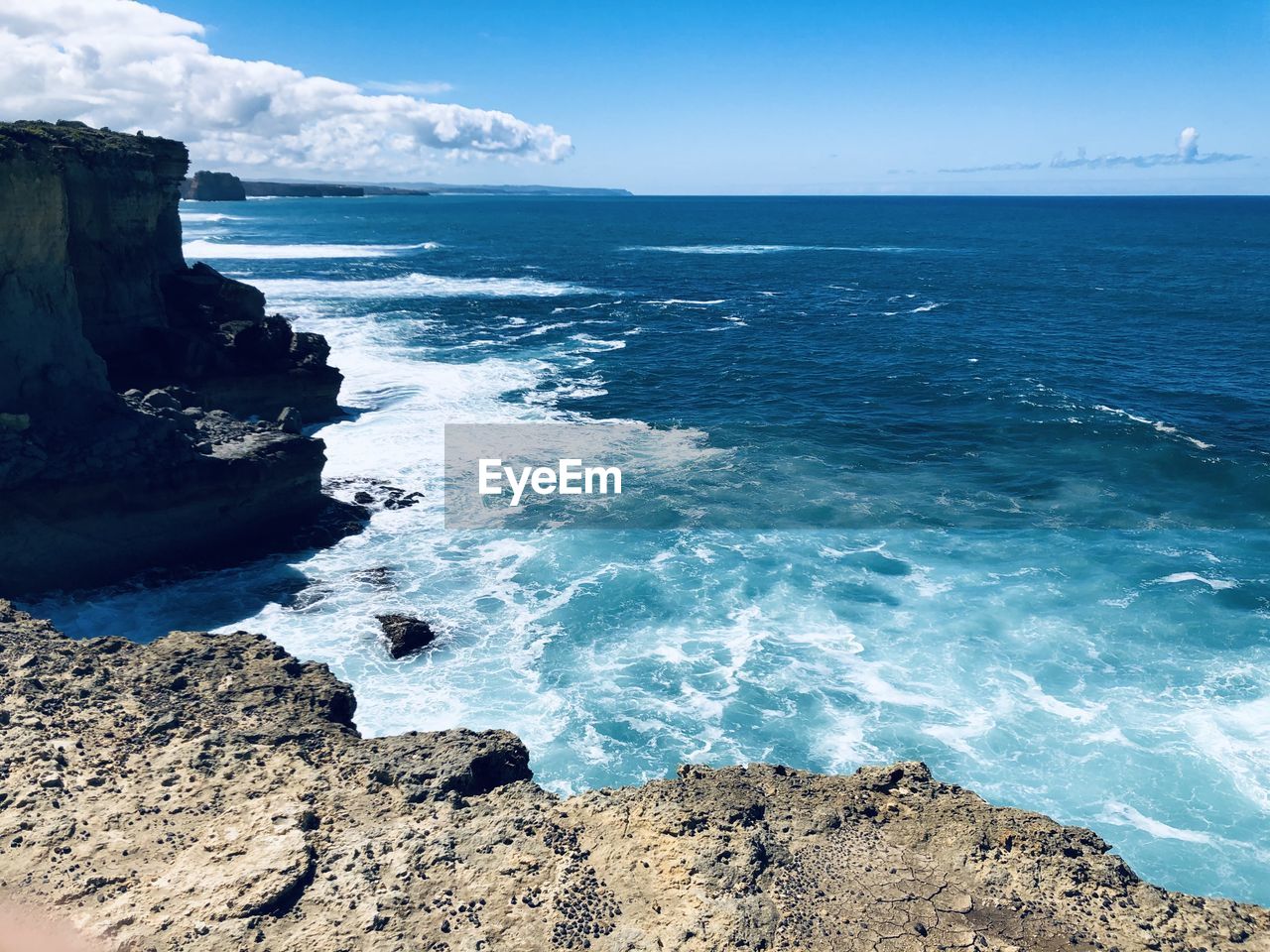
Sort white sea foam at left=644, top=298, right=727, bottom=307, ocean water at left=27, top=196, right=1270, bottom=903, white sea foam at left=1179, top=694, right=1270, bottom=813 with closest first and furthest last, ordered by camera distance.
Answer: white sea foam at left=1179, top=694, right=1270, bottom=813, ocean water at left=27, top=196, right=1270, bottom=903, white sea foam at left=644, top=298, right=727, bottom=307

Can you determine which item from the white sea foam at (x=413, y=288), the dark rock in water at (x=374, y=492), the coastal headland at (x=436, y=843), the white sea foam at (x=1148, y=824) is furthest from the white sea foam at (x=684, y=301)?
the coastal headland at (x=436, y=843)

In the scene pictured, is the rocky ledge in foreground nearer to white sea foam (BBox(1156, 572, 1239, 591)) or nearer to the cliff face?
the cliff face

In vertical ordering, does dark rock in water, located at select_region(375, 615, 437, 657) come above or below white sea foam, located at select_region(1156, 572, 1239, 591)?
below

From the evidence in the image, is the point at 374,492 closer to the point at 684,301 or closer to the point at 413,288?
the point at 684,301

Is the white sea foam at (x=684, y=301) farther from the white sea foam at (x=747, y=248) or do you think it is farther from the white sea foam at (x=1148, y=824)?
the white sea foam at (x=1148, y=824)

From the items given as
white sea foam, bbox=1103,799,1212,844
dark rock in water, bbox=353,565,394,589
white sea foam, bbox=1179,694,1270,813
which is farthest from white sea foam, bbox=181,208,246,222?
white sea foam, bbox=1103,799,1212,844

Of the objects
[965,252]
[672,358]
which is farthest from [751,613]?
[965,252]
